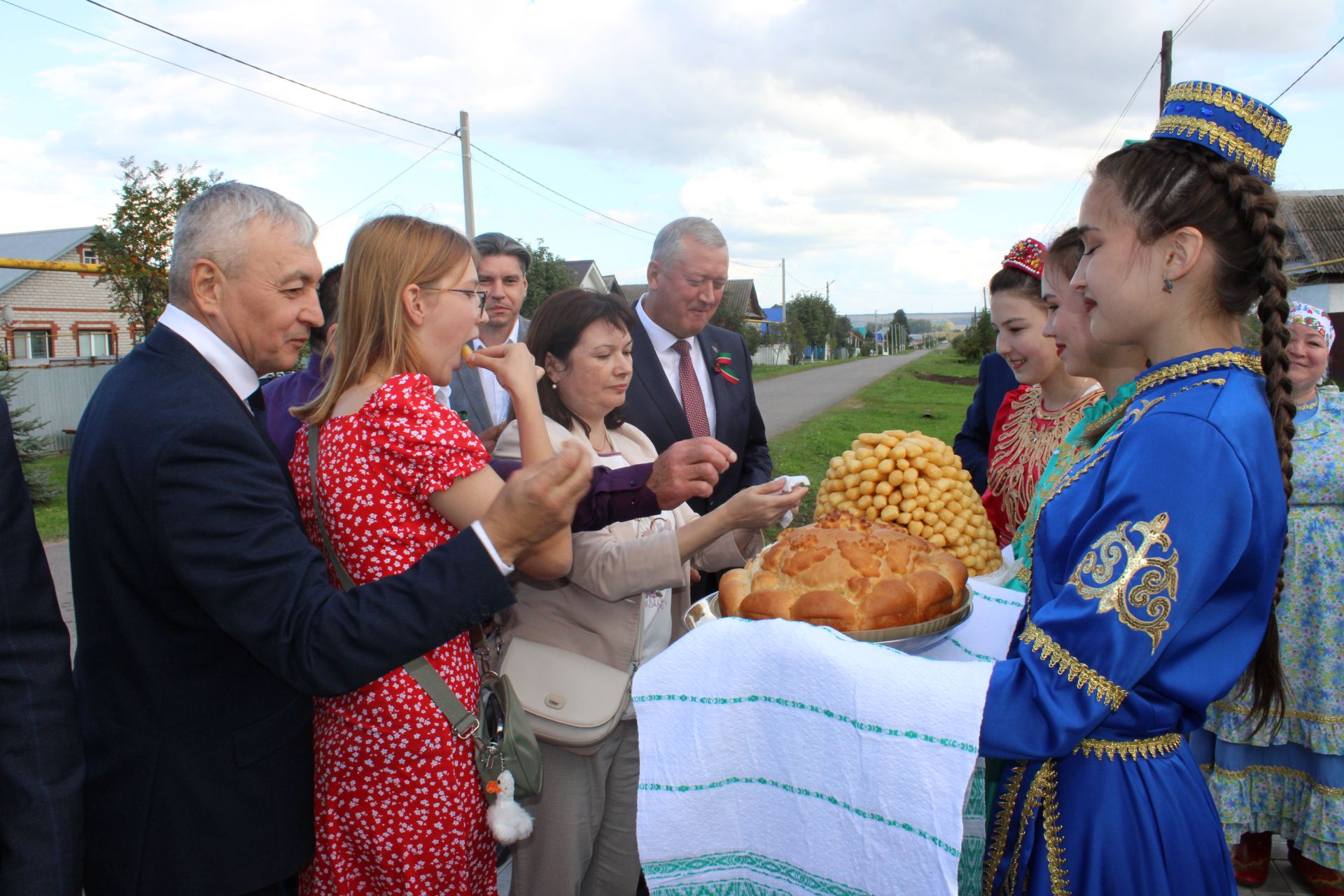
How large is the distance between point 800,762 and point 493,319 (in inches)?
169

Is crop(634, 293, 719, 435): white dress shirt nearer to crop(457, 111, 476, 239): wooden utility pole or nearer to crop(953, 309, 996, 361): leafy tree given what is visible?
crop(457, 111, 476, 239): wooden utility pole

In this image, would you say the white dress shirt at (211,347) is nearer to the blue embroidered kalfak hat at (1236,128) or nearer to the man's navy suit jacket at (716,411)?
the blue embroidered kalfak hat at (1236,128)

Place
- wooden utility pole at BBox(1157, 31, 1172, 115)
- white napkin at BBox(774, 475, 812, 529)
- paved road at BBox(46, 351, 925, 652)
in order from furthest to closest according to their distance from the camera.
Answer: wooden utility pole at BBox(1157, 31, 1172, 115), paved road at BBox(46, 351, 925, 652), white napkin at BBox(774, 475, 812, 529)

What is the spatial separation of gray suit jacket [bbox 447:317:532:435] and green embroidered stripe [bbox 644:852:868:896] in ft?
11.9

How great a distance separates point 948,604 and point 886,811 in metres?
0.53

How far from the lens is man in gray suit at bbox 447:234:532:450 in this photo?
505cm

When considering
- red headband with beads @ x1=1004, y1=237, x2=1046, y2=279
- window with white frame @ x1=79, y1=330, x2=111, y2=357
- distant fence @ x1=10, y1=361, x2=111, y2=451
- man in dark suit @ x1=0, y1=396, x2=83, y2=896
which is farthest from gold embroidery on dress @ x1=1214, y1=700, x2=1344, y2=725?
window with white frame @ x1=79, y1=330, x2=111, y2=357

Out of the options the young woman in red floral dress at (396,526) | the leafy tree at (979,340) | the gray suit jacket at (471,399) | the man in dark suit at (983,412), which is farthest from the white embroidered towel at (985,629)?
the leafy tree at (979,340)

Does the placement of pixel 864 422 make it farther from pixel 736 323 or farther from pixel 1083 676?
pixel 736 323

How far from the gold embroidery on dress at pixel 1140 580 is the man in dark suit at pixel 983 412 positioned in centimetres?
273

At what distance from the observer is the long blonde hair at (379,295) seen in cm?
217

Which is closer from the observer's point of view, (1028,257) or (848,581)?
(848,581)

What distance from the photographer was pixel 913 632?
1.70 metres

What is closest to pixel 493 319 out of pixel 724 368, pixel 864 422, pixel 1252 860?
pixel 724 368
